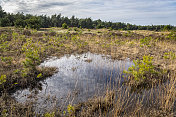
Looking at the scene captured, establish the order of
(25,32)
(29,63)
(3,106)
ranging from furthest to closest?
1. (25,32)
2. (29,63)
3. (3,106)

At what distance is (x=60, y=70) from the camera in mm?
7957

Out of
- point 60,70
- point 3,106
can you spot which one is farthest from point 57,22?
point 3,106

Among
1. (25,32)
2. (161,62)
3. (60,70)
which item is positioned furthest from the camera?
(25,32)

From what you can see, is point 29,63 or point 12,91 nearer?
point 12,91

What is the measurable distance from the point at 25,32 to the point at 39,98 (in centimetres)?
1665

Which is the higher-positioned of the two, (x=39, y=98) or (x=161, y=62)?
(x=161, y=62)

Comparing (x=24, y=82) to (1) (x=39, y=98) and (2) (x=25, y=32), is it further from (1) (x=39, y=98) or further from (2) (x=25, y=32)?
(2) (x=25, y=32)

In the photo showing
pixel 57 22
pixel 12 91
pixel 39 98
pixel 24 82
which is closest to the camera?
pixel 39 98

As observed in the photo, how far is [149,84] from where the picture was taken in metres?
6.09

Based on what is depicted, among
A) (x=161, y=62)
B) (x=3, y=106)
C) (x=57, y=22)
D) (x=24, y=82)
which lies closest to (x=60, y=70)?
(x=24, y=82)

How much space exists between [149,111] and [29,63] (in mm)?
5992

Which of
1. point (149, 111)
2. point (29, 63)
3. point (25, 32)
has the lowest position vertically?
point (149, 111)

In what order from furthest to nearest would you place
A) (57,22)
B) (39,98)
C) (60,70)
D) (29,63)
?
(57,22)
(60,70)
(29,63)
(39,98)

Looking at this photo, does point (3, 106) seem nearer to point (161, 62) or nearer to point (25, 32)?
point (161, 62)
